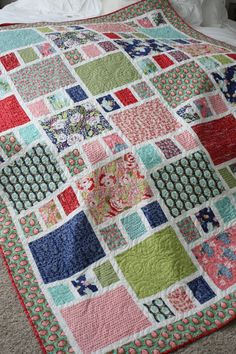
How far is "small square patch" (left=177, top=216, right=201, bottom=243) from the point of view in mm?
1710

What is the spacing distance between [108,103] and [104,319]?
856 millimetres

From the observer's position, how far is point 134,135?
1.83 meters

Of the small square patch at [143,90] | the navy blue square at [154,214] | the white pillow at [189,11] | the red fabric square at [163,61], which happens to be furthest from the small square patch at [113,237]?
the white pillow at [189,11]

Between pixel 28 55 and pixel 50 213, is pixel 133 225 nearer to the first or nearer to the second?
pixel 50 213

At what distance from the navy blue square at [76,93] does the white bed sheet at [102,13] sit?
95 cm

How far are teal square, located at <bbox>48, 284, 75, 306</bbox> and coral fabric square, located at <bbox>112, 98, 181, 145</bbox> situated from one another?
0.60 m

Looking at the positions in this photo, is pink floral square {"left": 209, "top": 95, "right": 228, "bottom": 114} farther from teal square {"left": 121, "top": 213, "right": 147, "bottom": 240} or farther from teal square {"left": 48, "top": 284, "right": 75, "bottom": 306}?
teal square {"left": 48, "top": 284, "right": 75, "bottom": 306}

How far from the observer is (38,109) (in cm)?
191

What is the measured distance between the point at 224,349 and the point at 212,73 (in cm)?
112

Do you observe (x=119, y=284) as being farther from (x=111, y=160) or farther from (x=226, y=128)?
(x=226, y=128)

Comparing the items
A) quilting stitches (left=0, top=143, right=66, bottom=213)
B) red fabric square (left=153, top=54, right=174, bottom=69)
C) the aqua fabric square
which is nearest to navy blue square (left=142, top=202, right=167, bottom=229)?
the aqua fabric square

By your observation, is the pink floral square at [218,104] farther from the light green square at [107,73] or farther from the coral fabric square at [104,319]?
the coral fabric square at [104,319]

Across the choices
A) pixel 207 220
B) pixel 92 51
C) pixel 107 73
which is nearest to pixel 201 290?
pixel 207 220

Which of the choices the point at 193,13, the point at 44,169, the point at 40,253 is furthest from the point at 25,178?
the point at 193,13
